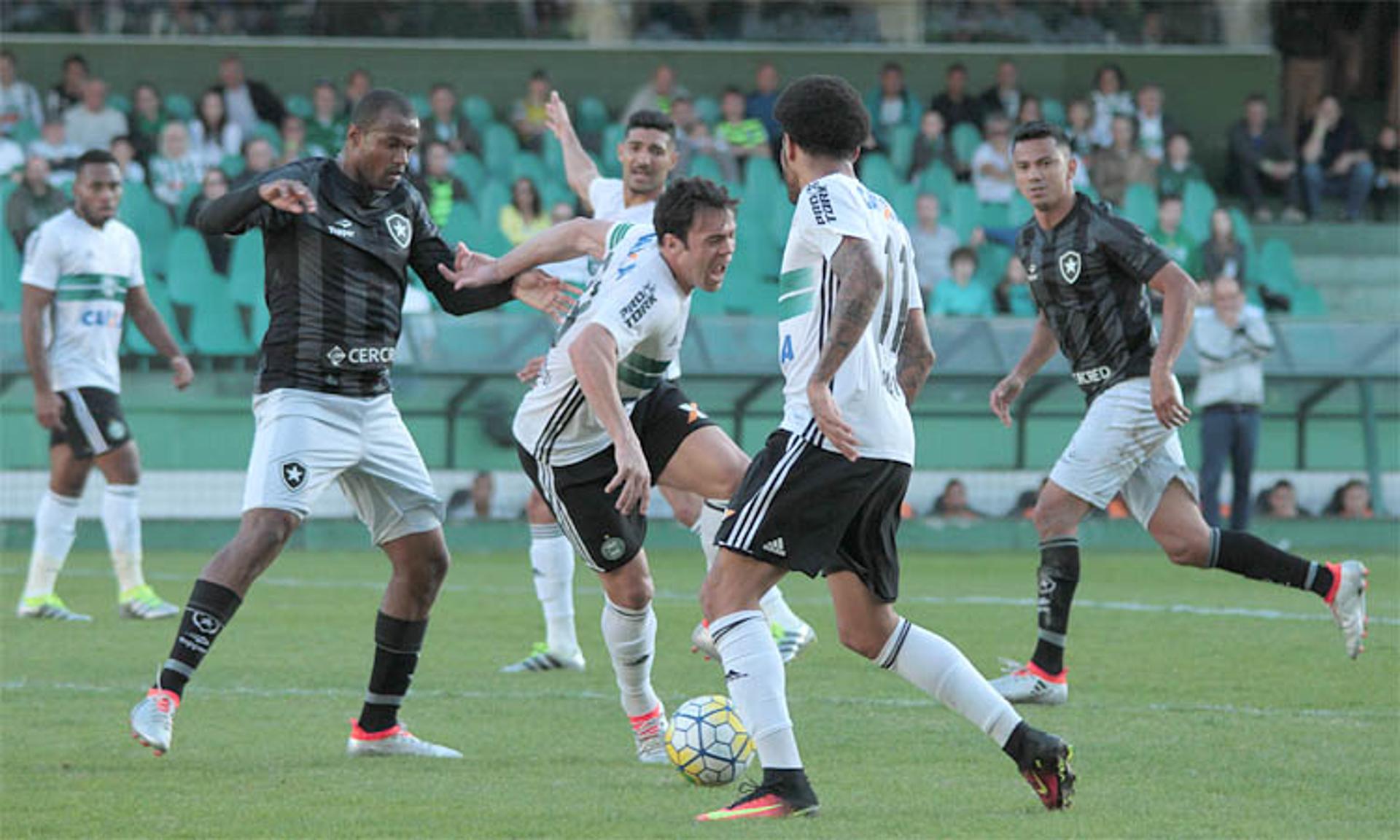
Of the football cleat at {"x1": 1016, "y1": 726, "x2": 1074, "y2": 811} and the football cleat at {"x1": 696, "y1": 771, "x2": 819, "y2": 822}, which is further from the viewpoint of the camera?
the football cleat at {"x1": 1016, "y1": 726, "x2": 1074, "y2": 811}

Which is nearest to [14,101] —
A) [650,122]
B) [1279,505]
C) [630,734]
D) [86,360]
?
[86,360]

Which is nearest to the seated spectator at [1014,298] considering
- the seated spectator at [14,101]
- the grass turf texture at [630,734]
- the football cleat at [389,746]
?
the grass turf texture at [630,734]

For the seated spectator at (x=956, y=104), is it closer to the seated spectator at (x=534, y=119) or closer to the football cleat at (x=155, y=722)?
the seated spectator at (x=534, y=119)

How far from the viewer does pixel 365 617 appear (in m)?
11.8

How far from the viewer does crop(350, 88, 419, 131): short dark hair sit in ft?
23.4

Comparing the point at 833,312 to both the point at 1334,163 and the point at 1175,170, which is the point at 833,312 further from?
the point at 1334,163

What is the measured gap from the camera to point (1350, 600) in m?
8.74

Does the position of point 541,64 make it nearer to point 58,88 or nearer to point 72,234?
point 58,88

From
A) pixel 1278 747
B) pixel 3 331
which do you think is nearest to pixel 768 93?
pixel 3 331

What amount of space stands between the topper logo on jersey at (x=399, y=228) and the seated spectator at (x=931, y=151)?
51.3 feet

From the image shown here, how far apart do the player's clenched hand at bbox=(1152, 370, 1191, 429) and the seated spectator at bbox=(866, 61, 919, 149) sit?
606 inches

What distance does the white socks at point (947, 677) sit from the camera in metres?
5.93

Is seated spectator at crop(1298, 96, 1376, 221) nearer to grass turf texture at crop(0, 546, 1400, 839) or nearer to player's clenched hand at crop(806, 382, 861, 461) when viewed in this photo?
grass turf texture at crop(0, 546, 1400, 839)

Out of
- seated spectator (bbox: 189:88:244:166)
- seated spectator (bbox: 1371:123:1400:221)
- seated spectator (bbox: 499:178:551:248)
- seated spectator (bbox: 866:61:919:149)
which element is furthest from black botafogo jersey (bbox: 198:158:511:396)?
seated spectator (bbox: 1371:123:1400:221)
